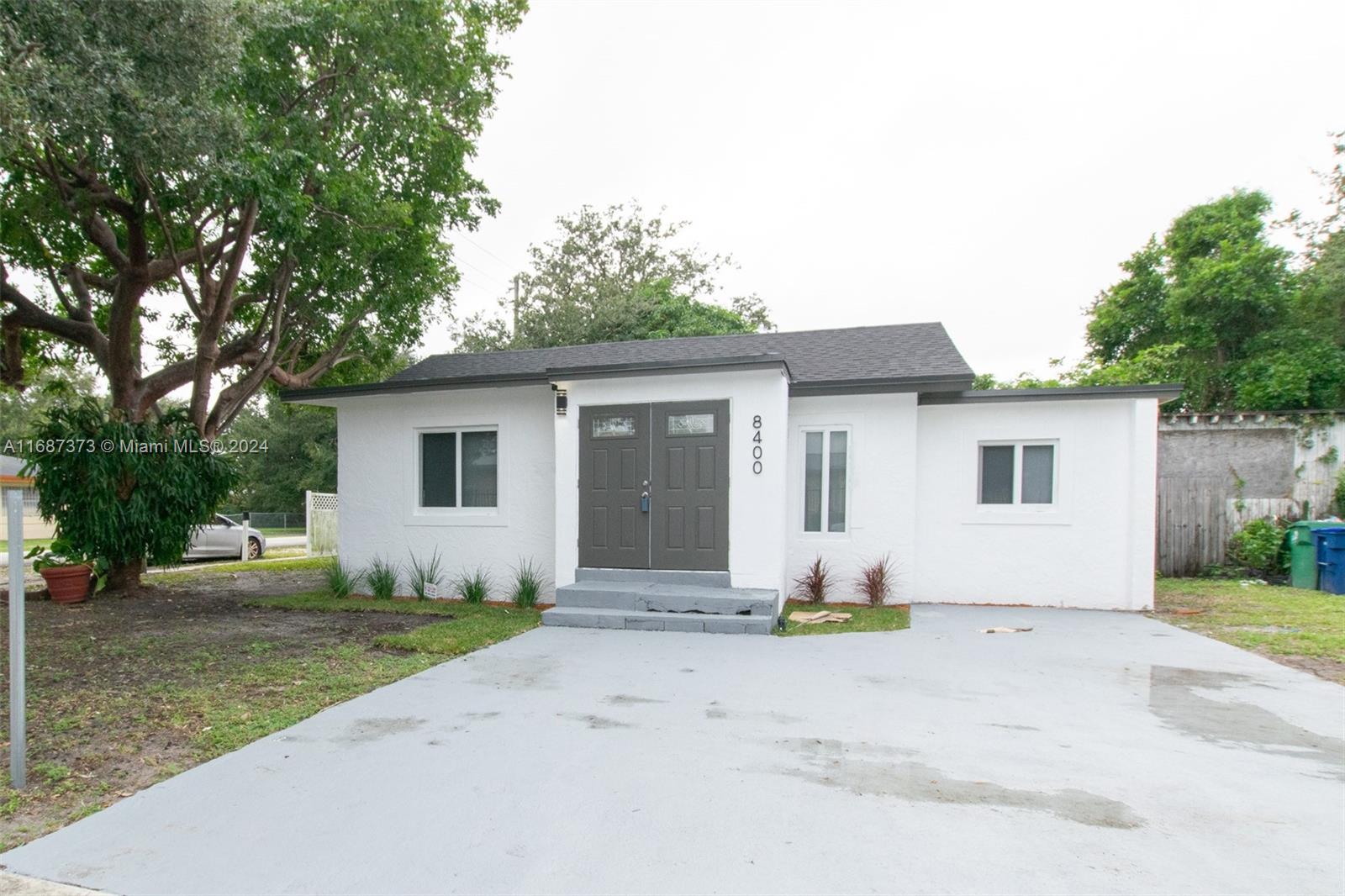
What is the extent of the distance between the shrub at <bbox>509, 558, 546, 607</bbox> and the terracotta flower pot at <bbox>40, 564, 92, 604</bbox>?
567cm

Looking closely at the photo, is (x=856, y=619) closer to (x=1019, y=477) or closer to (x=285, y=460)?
(x=1019, y=477)

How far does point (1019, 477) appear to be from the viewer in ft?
27.7

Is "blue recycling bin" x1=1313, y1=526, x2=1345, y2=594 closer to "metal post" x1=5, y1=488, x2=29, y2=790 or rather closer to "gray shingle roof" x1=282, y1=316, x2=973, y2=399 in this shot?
"gray shingle roof" x1=282, y1=316, x2=973, y2=399

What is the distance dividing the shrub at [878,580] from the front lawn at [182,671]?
419 cm

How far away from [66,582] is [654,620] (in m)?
7.94

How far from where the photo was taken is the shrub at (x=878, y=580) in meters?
8.27

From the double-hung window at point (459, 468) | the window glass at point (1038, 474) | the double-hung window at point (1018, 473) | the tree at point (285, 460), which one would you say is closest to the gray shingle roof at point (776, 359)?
the double-hung window at point (459, 468)

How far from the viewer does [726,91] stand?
14094 mm

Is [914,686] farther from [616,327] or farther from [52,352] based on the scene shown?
[616,327]

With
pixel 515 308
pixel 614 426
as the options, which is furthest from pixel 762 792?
pixel 515 308

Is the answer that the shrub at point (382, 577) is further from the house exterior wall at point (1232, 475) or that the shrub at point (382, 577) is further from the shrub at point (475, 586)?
the house exterior wall at point (1232, 475)

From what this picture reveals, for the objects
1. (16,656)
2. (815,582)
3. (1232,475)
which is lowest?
(815,582)

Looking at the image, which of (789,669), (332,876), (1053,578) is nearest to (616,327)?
(1053,578)

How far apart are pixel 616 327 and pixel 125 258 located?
1427cm
